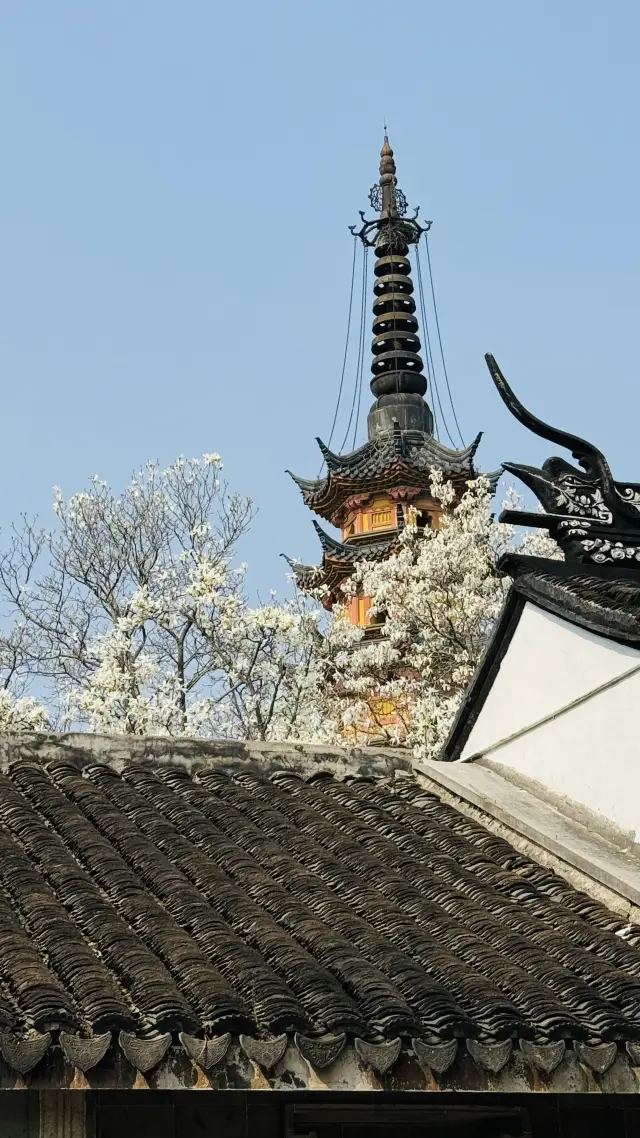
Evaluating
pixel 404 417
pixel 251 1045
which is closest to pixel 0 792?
pixel 251 1045

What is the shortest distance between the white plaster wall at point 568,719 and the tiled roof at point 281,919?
722 millimetres

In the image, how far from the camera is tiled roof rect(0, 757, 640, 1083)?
5547 mm

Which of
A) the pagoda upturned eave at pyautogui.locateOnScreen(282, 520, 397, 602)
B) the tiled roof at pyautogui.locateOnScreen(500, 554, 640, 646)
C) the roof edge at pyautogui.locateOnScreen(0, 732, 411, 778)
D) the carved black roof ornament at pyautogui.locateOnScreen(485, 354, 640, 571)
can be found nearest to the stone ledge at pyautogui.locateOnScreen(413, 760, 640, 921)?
the roof edge at pyautogui.locateOnScreen(0, 732, 411, 778)

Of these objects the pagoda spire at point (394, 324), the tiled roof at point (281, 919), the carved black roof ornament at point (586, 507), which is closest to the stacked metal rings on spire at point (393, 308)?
the pagoda spire at point (394, 324)

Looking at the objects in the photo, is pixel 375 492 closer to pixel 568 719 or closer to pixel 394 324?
pixel 394 324

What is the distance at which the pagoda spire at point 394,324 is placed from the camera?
153ft

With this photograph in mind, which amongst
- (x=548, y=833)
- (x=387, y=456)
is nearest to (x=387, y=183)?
(x=387, y=456)

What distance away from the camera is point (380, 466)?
Answer: 41750 millimetres

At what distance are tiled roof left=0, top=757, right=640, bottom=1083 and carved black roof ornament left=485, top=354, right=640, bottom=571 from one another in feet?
6.58

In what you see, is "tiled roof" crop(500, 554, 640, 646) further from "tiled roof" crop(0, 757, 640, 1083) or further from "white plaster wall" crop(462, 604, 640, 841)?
"tiled roof" crop(0, 757, 640, 1083)

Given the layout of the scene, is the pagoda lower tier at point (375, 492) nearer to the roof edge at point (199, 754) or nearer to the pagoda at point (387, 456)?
the pagoda at point (387, 456)

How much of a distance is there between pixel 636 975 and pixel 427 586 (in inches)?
789

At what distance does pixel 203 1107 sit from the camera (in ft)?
19.6

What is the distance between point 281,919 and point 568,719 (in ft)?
9.72
